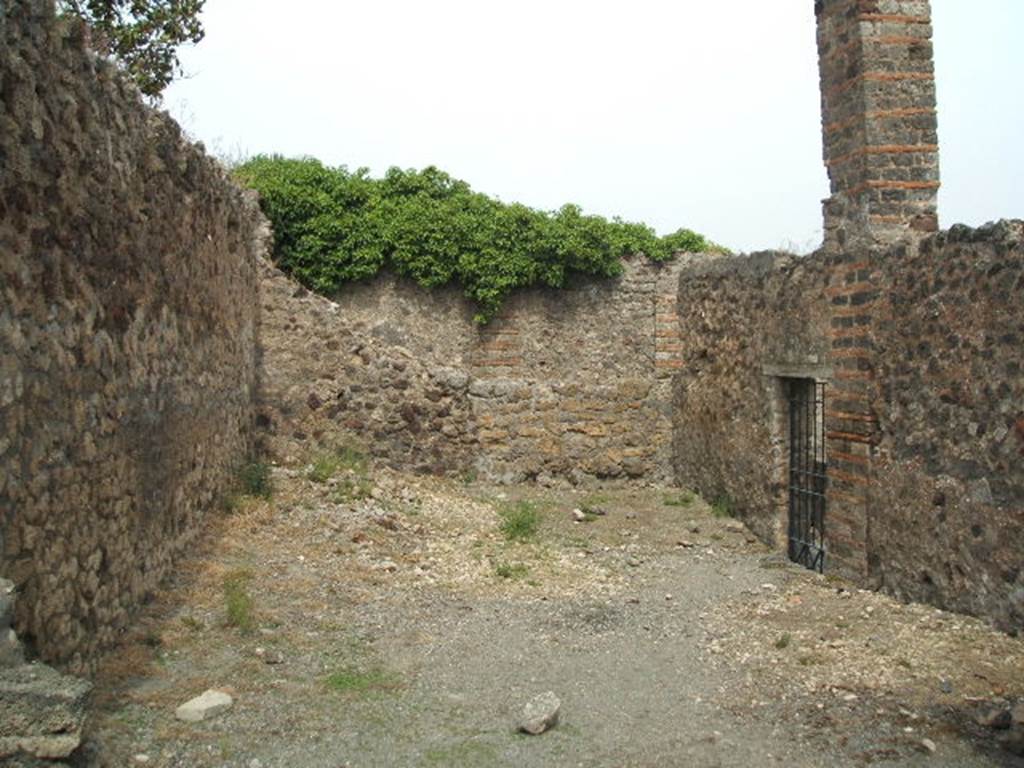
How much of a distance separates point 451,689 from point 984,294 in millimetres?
3987

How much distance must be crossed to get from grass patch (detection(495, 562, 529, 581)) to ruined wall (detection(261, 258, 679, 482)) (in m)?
3.64

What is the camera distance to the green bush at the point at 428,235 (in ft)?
39.5

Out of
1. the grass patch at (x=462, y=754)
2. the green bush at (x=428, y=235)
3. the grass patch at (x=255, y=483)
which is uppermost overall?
the green bush at (x=428, y=235)

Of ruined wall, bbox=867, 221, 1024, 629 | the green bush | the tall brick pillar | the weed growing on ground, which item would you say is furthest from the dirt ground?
the green bush

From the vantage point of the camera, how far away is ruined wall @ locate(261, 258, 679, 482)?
1098cm

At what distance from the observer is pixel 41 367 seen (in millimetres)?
3984

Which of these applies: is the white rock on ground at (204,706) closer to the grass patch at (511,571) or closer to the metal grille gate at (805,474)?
the grass patch at (511,571)

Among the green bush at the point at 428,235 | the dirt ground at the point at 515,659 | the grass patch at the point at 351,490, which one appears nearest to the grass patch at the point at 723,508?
the dirt ground at the point at 515,659

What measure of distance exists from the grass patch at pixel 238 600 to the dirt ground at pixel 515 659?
14mm

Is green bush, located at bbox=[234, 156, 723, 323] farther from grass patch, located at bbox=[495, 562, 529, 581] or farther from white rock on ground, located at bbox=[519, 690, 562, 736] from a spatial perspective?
white rock on ground, located at bbox=[519, 690, 562, 736]

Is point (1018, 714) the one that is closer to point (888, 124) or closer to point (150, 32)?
point (888, 124)

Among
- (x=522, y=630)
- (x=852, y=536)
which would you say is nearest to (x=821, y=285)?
(x=852, y=536)

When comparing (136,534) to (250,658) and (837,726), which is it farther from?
(837,726)

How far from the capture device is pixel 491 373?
12.5m
